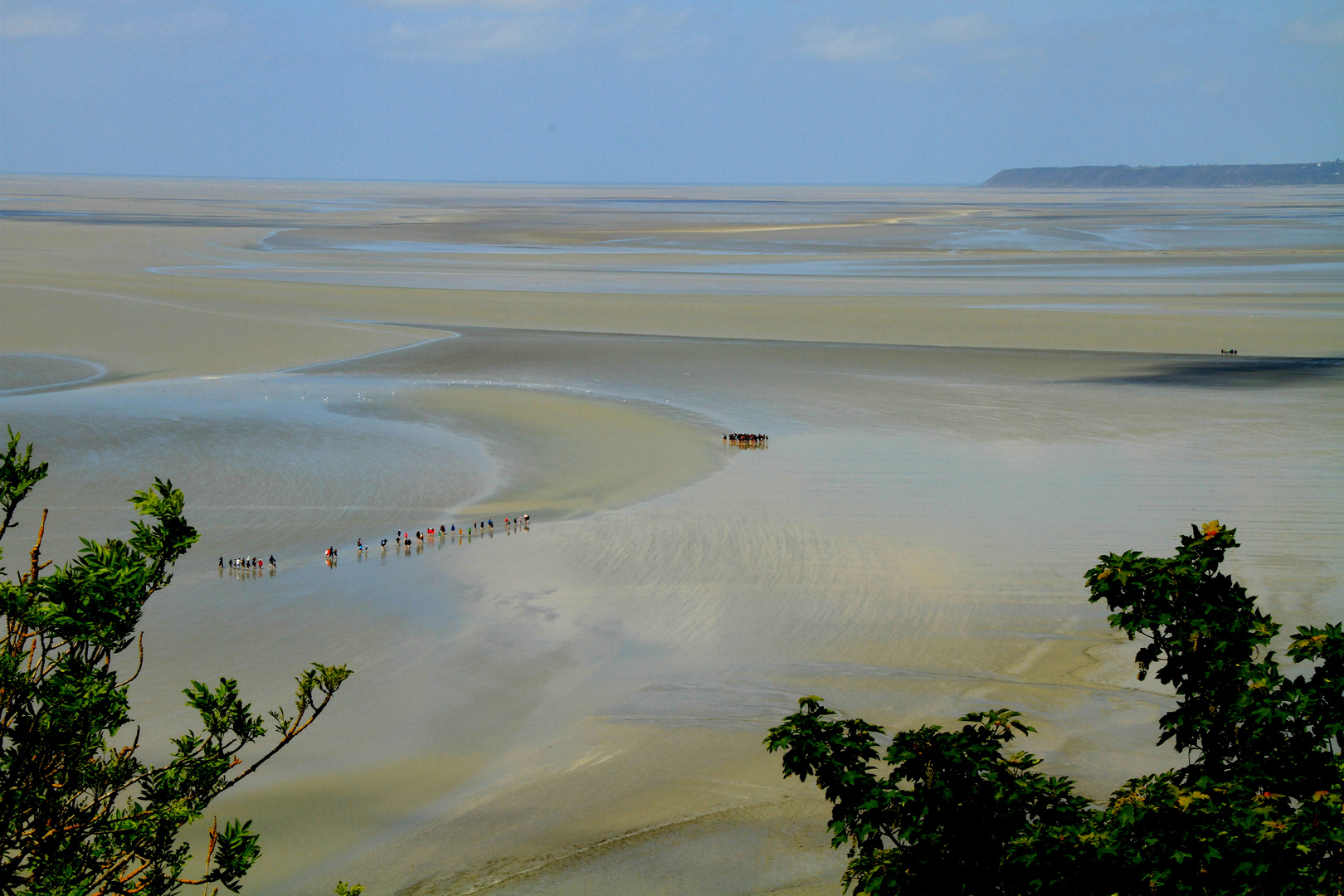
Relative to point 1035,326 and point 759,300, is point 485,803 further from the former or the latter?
point 759,300

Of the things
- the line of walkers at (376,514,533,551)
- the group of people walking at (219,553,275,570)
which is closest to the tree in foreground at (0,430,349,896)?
the group of people walking at (219,553,275,570)

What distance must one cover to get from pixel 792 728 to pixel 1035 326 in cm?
4033

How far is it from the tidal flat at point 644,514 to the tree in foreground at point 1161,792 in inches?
172

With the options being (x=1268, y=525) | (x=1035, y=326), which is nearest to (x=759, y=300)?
(x=1035, y=326)

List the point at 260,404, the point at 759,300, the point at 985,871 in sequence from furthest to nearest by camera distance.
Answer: the point at 759,300, the point at 260,404, the point at 985,871

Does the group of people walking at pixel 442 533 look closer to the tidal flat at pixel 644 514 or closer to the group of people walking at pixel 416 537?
the group of people walking at pixel 416 537

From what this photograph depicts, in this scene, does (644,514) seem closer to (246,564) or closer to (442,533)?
(442,533)

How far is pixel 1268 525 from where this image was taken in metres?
21.1

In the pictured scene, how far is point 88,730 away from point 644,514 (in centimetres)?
1731

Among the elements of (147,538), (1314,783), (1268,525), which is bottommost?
(1268,525)

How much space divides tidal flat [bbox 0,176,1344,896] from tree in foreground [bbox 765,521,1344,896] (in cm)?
437

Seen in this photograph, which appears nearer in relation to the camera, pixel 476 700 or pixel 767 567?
pixel 476 700

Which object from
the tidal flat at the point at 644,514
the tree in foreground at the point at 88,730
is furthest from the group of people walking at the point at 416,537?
the tree in foreground at the point at 88,730

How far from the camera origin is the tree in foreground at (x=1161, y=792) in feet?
20.9
